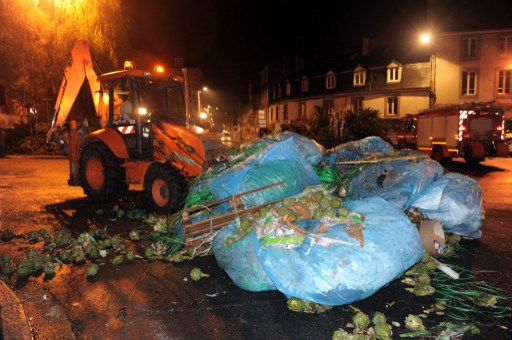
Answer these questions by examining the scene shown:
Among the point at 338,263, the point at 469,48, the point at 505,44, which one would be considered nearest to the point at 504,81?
the point at 505,44

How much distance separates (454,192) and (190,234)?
3380 millimetres

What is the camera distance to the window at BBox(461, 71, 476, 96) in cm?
2709

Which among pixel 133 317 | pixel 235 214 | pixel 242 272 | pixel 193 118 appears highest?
pixel 193 118

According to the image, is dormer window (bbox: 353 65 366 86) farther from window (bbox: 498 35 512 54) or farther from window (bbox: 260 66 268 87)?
window (bbox: 260 66 268 87)

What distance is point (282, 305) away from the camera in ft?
12.3

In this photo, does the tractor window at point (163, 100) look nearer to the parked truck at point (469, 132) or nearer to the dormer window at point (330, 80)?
the parked truck at point (469, 132)

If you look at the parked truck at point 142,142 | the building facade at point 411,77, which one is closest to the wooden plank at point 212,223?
the parked truck at point 142,142

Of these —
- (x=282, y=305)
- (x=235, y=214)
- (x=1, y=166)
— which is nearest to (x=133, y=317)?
(x=282, y=305)

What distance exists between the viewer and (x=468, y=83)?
89.3 ft

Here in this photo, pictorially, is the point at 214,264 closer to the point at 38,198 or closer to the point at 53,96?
the point at 38,198

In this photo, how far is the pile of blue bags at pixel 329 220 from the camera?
346 cm

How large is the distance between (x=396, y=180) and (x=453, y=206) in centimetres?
76

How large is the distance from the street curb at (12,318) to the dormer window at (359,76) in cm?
3123

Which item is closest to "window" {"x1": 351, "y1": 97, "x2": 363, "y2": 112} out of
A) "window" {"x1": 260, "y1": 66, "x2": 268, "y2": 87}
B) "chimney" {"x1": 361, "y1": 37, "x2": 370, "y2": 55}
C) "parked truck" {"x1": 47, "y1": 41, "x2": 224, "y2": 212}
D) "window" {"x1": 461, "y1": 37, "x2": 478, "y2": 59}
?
"chimney" {"x1": 361, "y1": 37, "x2": 370, "y2": 55}
